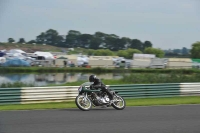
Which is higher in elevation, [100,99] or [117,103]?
[100,99]

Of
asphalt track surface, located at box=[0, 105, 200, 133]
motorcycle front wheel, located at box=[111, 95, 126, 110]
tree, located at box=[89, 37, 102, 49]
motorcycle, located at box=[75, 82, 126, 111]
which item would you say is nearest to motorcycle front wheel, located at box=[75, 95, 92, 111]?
motorcycle, located at box=[75, 82, 126, 111]

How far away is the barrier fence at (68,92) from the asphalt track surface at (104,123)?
4.06 metres

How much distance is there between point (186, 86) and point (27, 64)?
41.1 feet

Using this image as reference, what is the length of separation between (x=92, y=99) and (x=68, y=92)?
11.6 feet

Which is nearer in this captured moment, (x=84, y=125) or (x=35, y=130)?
(x=35, y=130)

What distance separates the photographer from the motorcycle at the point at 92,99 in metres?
13.7

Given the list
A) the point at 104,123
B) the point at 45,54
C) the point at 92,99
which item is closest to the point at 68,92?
the point at 92,99

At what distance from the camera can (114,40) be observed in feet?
115

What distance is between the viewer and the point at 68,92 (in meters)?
17.4

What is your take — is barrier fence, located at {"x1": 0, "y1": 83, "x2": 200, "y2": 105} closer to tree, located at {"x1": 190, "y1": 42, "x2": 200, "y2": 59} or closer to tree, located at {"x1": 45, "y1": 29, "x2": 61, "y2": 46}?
tree, located at {"x1": 45, "y1": 29, "x2": 61, "y2": 46}

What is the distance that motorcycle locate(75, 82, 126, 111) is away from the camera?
44.8ft

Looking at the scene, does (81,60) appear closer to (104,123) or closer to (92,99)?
(92,99)

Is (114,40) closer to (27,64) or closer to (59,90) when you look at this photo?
(27,64)

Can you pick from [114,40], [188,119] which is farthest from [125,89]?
[114,40]
